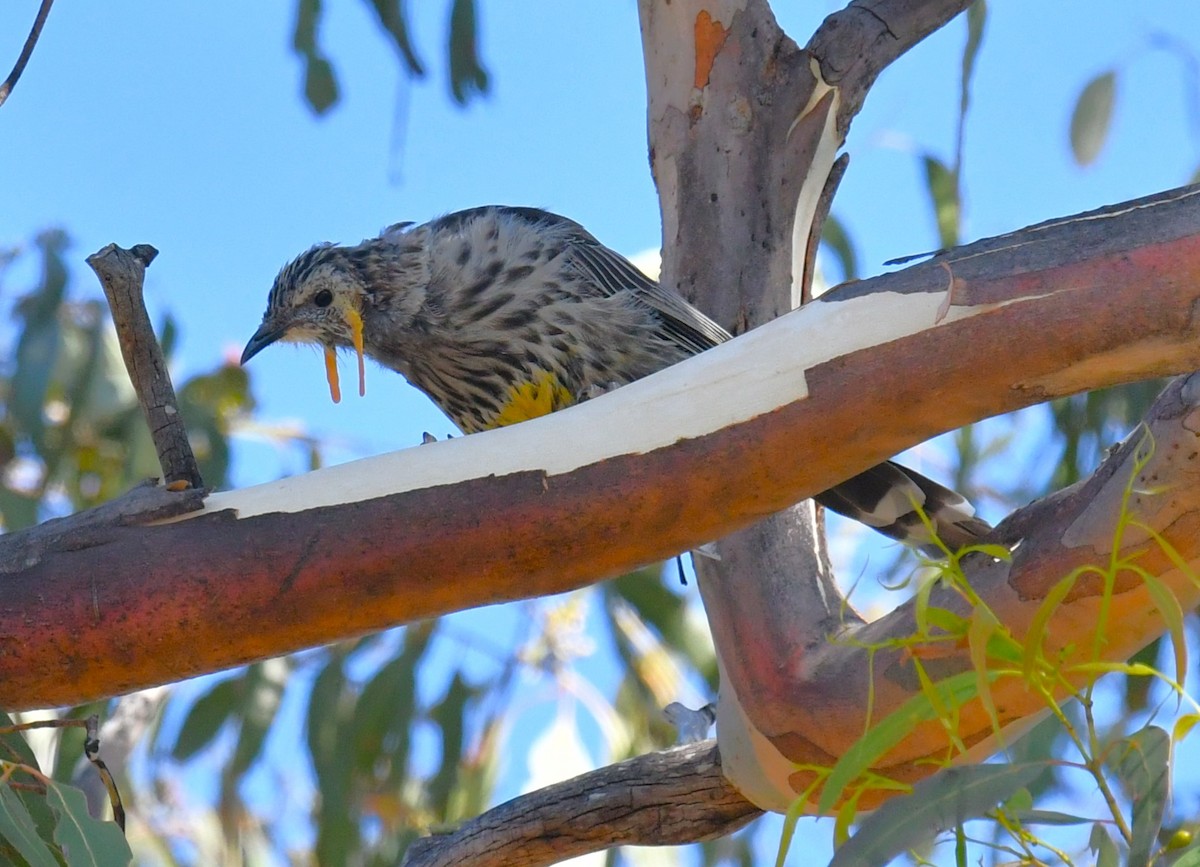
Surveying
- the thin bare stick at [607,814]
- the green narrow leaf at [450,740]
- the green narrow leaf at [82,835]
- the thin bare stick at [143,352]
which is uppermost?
the green narrow leaf at [450,740]

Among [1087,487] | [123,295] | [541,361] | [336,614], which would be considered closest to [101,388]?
[541,361]

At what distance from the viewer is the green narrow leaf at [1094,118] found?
3943 mm

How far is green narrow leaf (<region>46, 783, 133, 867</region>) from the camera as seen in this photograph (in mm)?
1356

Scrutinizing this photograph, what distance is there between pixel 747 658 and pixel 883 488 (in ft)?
1.14

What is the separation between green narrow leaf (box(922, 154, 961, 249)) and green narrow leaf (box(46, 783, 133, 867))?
7.97 feet

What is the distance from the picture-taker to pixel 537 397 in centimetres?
258

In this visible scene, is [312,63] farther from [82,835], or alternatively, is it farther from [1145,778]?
[1145,778]

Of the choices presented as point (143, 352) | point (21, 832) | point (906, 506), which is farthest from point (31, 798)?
point (906, 506)

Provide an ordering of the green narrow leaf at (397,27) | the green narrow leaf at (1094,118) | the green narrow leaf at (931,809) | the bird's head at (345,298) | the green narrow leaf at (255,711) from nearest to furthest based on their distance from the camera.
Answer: the green narrow leaf at (931,809), the bird's head at (345,298), the green narrow leaf at (397,27), the green narrow leaf at (255,711), the green narrow leaf at (1094,118)

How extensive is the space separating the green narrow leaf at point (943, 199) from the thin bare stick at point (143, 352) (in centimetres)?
213

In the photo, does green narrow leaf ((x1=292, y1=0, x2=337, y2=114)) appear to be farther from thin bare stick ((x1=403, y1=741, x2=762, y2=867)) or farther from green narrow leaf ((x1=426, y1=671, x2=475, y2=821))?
thin bare stick ((x1=403, y1=741, x2=762, y2=867))

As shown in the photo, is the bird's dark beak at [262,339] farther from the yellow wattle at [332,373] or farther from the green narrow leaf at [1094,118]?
the green narrow leaf at [1094,118]

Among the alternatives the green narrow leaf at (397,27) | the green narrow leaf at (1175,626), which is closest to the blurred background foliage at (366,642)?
the green narrow leaf at (397,27)

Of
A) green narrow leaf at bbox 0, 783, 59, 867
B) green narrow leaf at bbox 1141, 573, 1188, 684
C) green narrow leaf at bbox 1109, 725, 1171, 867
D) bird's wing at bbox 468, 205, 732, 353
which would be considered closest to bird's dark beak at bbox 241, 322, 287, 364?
bird's wing at bbox 468, 205, 732, 353
